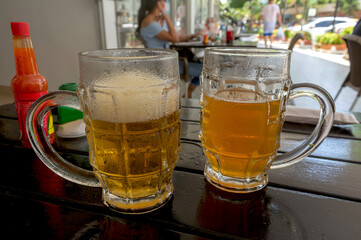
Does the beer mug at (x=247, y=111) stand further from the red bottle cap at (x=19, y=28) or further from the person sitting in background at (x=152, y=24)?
the person sitting in background at (x=152, y=24)

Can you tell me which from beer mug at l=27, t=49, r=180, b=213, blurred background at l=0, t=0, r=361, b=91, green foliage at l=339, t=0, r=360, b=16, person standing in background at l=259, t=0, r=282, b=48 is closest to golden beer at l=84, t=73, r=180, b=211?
beer mug at l=27, t=49, r=180, b=213

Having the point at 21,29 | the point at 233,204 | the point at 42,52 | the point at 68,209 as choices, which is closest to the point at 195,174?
the point at 233,204

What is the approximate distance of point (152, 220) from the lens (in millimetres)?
428

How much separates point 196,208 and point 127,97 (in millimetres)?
232

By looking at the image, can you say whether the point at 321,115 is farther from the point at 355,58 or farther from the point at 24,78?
the point at 355,58

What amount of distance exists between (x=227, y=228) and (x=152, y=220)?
0.12 metres

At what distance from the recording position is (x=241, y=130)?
468mm

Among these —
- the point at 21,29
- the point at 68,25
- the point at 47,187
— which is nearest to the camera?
the point at 47,187

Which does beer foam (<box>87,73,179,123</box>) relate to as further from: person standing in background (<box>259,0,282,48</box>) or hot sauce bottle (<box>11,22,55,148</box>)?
person standing in background (<box>259,0,282,48</box>)

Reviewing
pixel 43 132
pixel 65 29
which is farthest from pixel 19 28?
pixel 65 29

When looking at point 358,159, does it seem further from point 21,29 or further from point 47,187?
point 21,29

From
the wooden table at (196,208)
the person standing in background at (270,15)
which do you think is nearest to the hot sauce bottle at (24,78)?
the wooden table at (196,208)

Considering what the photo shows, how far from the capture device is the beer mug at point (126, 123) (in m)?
0.39

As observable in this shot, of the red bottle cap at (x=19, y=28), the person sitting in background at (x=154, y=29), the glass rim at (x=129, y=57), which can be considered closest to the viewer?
the glass rim at (x=129, y=57)
